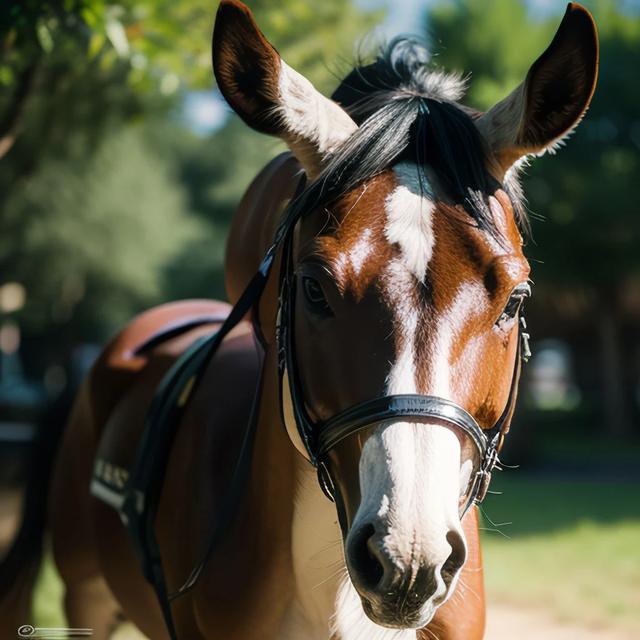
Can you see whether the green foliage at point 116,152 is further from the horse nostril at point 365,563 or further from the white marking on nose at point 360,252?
the horse nostril at point 365,563

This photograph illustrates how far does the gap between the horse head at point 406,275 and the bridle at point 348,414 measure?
1 centimetres

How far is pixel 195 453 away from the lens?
251cm

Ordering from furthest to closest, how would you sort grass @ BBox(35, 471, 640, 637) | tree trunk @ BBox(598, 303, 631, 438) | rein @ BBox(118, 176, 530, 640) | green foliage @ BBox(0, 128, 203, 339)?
green foliage @ BBox(0, 128, 203, 339)
tree trunk @ BBox(598, 303, 631, 438)
grass @ BBox(35, 471, 640, 637)
rein @ BBox(118, 176, 530, 640)

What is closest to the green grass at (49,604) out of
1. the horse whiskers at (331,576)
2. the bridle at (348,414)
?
the horse whiskers at (331,576)

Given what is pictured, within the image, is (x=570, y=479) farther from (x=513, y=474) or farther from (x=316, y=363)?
(x=316, y=363)

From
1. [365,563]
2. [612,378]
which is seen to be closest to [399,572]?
[365,563]

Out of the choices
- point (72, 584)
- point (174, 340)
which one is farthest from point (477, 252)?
point (72, 584)

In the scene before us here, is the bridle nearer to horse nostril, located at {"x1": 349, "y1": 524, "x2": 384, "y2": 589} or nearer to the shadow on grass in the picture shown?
horse nostril, located at {"x1": 349, "y1": 524, "x2": 384, "y2": 589}

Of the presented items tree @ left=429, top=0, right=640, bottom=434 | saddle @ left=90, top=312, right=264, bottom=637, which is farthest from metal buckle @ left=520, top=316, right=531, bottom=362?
tree @ left=429, top=0, right=640, bottom=434

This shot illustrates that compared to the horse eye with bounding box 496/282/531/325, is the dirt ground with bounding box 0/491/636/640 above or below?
below

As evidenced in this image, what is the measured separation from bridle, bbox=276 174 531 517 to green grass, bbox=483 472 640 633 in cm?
434

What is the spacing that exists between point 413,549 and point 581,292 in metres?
15.4

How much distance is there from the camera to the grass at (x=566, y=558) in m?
6.00

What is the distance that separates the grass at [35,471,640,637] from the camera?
19.7ft
